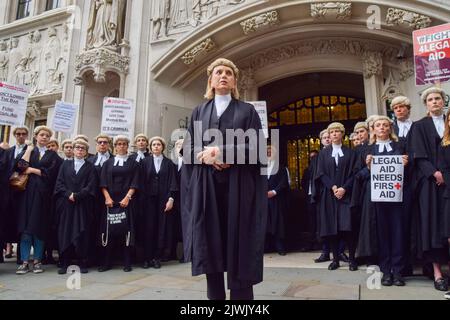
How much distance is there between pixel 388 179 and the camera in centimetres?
410

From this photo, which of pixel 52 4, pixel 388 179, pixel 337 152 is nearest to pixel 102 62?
pixel 52 4

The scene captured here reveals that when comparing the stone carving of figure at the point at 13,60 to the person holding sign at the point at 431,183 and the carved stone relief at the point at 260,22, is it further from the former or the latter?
the person holding sign at the point at 431,183

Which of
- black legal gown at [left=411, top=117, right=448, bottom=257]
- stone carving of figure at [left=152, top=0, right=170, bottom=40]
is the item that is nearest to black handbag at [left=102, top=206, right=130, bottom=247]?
black legal gown at [left=411, top=117, right=448, bottom=257]

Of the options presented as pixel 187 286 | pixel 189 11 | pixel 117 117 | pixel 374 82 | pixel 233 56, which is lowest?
pixel 187 286

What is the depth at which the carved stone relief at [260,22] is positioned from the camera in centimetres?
756

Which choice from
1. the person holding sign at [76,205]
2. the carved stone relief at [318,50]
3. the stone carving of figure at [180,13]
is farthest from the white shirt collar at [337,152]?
the stone carving of figure at [180,13]

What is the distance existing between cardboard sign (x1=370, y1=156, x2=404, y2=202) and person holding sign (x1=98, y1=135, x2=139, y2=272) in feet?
11.3

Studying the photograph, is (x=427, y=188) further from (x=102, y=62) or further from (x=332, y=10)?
(x=102, y=62)

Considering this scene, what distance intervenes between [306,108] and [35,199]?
7.89 m

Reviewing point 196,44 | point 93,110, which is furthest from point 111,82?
point 196,44

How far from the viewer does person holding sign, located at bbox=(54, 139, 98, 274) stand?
520 cm

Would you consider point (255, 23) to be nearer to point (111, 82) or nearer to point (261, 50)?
point (261, 50)

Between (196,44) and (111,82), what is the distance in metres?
2.93

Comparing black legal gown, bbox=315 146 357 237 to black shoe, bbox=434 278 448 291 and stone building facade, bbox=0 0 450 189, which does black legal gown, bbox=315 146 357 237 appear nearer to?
black shoe, bbox=434 278 448 291
